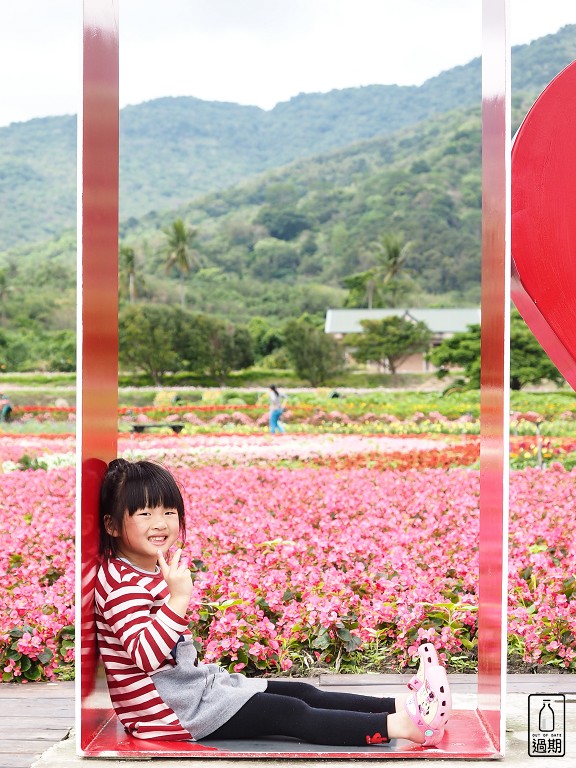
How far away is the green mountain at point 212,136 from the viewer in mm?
44125

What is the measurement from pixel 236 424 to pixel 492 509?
1225 cm

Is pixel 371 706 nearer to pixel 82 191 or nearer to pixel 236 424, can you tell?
pixel 82 191

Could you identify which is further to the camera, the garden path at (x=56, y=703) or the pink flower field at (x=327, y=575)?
the pink flower field at (x=327, y=575)

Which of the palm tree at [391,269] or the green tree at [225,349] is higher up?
the palm tree at [391,269]

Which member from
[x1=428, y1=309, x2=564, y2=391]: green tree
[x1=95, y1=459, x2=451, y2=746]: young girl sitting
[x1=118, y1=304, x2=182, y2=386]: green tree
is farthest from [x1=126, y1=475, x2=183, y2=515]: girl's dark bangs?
[x1=118, y1=304, x2=182, y2=386]: green tree

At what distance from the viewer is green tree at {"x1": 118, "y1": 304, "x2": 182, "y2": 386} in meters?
23.5

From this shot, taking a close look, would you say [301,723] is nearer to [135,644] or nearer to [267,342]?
[135,644]

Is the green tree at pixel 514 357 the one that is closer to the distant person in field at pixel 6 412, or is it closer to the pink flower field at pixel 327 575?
the distant person in field at pixel 6 412

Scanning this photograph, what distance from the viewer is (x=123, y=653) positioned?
2.51m

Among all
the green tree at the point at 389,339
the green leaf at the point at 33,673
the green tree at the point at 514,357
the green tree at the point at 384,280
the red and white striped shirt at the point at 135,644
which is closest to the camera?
the red and white striped shirt at the point at 135,644

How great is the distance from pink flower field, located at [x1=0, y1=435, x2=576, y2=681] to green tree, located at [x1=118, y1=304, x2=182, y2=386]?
16509mm

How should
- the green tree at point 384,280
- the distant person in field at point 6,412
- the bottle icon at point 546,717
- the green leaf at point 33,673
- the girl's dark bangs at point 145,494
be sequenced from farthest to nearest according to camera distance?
the green tree at point 384,280, the distant person in field at point 6,412, the green leaf at point 33,673, the bottle icon at point 546,717, the girl's dark bangs at point 145,494

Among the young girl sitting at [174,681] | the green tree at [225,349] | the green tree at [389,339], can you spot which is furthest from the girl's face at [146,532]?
the green tree at [389,339]

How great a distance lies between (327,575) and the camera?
411 cm
